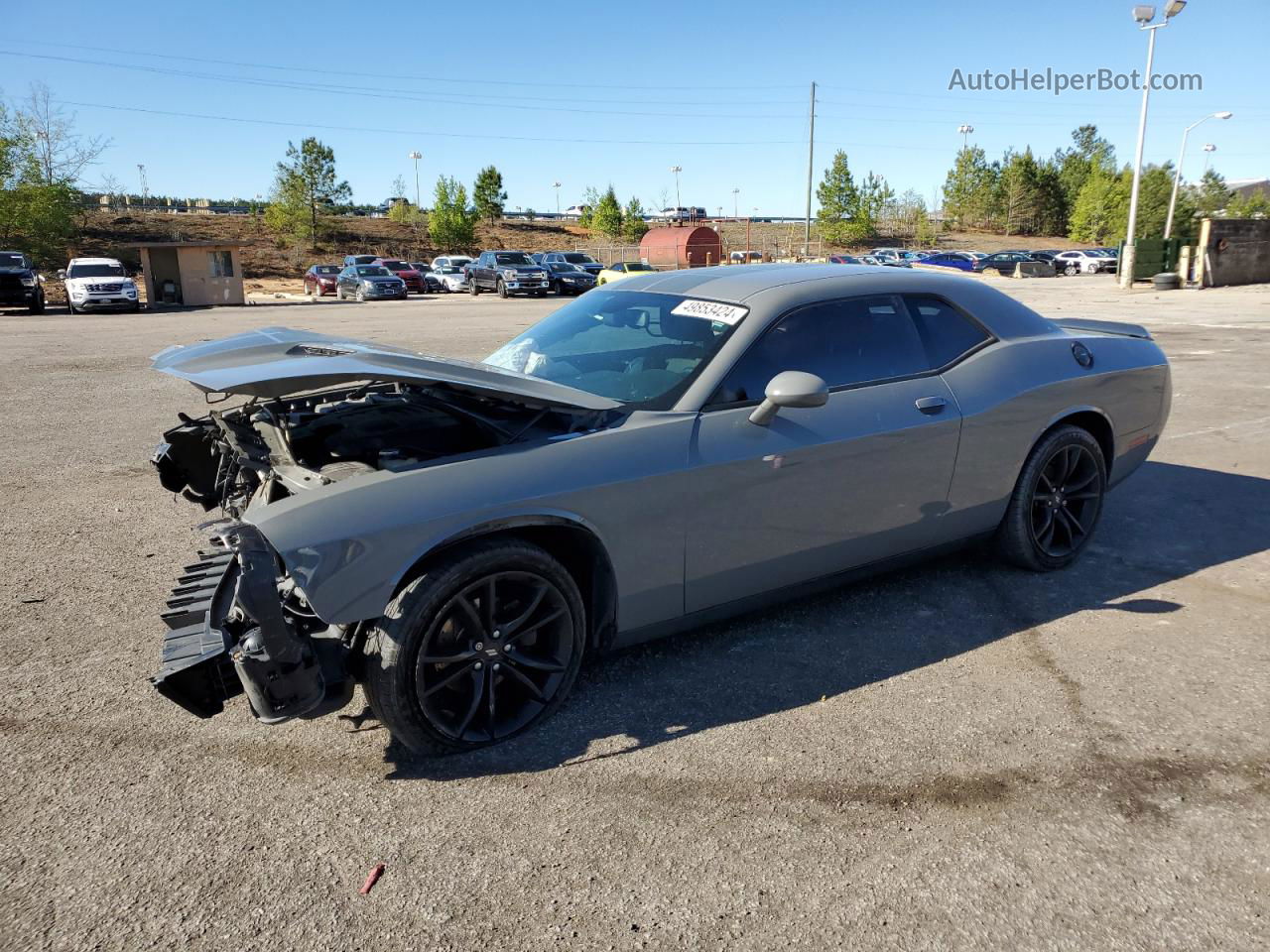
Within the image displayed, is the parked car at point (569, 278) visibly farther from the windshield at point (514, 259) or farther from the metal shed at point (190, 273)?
the metal shed at point (190, 273)

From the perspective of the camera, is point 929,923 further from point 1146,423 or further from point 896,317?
point 1146,423

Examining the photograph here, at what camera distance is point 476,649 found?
2979 millimetres

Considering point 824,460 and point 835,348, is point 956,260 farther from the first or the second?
point 824,460

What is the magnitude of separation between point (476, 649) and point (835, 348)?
1939 millimetres

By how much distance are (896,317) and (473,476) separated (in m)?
2.15

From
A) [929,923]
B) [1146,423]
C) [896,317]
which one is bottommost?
[929,923]

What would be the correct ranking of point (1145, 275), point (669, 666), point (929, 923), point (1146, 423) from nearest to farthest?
1. point (929, 923)
2. point (669, 666)
3. point (1146, 423)
4. point (1145, 275)

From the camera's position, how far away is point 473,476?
2.92 m

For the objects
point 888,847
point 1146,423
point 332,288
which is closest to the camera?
point 888,847

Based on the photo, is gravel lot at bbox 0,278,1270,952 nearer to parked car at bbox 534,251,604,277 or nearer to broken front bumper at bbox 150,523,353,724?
broken front bumper at bbox 150,523,353,724

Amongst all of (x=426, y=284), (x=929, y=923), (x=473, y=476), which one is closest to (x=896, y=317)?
(x=473, y=476)

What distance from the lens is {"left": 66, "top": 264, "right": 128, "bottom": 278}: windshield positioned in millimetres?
29356

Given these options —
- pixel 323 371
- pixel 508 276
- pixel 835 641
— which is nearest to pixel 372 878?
pixel 323 371

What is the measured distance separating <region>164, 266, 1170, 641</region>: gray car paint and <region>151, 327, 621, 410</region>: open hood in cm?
4
